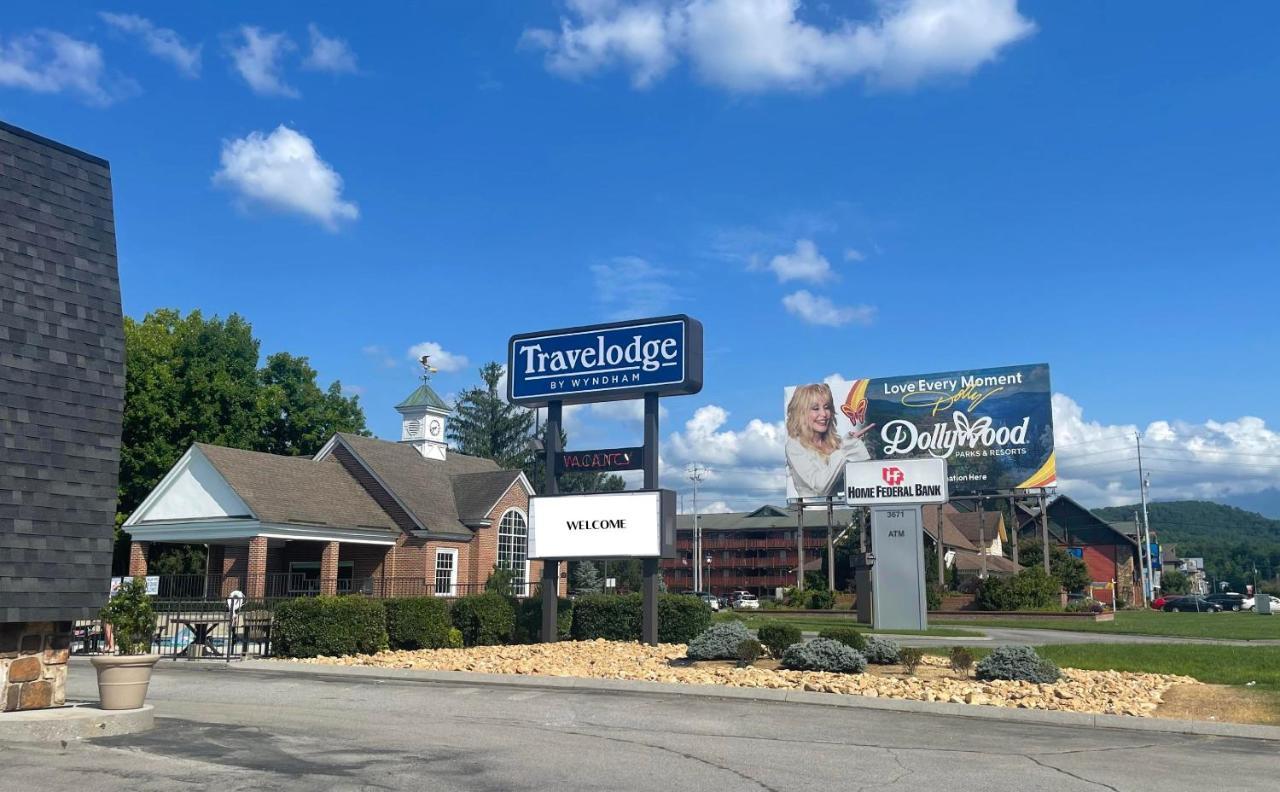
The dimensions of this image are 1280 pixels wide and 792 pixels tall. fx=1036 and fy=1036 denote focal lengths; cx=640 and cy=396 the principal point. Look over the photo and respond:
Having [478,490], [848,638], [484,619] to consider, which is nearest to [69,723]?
[848,638]

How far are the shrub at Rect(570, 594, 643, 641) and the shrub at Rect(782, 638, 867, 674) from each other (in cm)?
825

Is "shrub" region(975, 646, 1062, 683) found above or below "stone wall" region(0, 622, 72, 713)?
below

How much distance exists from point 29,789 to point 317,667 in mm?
11581

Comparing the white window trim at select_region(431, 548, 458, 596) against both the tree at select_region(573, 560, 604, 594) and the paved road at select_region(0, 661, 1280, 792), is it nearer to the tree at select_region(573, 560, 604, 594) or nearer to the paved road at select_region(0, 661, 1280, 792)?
the tree at select_region(573, 560, 604, 594)

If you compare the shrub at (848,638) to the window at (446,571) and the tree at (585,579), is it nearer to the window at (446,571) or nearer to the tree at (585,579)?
the window at (446,571)

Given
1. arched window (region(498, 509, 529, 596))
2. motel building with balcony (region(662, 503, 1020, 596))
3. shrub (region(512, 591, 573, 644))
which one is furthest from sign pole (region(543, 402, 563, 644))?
motel building with balcony (region(662, 503, 1020, 596))

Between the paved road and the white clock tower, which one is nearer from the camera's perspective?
the paved road

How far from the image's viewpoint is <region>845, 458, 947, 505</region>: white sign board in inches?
1453

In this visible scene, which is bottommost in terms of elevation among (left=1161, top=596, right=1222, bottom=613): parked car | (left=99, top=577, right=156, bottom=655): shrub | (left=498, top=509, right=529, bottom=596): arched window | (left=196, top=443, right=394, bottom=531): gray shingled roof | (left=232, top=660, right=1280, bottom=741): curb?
(left=1161, top=596, right=1222, bottom=613): parked car

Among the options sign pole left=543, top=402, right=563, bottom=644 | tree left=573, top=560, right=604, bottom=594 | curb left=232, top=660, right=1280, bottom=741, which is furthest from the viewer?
Answer: tree left=573, top=560, right=604, bottom=594

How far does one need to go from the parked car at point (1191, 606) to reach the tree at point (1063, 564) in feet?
21.3

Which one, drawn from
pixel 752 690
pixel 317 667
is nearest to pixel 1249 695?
pixel 752 690

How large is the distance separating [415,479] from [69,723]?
29.9 m

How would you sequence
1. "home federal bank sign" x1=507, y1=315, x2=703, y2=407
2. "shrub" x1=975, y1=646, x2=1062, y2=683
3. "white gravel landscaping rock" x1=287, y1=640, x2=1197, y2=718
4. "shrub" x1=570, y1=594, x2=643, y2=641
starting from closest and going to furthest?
"white gravel landscaping rock" x1=287, y1=640, x2=1197, y2=718
"shrub" x1=975, y1=646, x2=1062, y2=683
"home federal bank sign" x1=507, y1=315, x2=703, y2=407
"shrub" x1=570, y1=594, x2=643, y2=641
